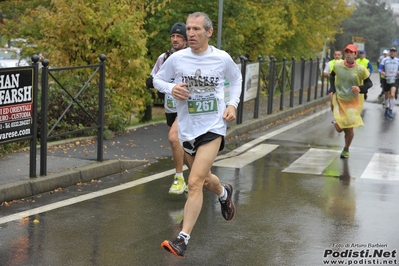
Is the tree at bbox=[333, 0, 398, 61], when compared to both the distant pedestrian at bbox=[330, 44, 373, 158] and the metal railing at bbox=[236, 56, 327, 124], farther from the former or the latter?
the distant pedestrian at bbox=[330, 44, 373, 158]

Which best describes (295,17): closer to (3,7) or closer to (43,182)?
(3,7)

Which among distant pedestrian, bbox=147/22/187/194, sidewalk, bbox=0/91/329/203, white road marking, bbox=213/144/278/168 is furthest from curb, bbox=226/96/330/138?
distant pedestrian, bbox=147/22/187/194

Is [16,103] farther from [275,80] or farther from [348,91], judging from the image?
[275,80]

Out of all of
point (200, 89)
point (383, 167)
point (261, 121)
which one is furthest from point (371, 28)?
point (200, 89)

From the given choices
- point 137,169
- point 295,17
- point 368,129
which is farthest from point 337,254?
point 295,17

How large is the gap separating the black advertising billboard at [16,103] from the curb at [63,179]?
20.9 inches

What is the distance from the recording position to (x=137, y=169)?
10539 millimetres

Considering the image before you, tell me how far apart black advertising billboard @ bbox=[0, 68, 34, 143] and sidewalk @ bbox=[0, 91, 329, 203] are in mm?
526

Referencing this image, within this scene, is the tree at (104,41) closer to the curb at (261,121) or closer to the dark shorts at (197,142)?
the curb at (261,121)

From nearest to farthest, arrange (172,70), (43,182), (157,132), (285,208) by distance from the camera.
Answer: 1. (172,70)
2. (285,208)
3. (43,182)
4. (157,132)

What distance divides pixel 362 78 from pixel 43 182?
19.3ft

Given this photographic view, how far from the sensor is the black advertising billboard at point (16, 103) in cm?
826

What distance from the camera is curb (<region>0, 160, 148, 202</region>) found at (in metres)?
8.20

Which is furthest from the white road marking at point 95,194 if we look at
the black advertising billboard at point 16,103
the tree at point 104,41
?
the tree at point 104,41
